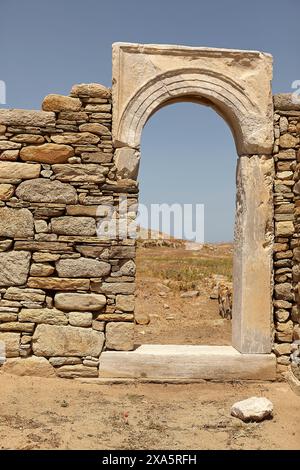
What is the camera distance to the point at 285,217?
19.0ft

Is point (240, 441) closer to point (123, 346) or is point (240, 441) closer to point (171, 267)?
point (123, 346)

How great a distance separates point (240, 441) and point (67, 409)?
171 centimetres

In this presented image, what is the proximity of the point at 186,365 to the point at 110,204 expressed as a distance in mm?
2084

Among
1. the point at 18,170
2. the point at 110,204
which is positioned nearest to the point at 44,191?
the point at 18,170

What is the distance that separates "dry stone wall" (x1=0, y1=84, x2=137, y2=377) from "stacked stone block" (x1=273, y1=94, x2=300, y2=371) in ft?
5.79

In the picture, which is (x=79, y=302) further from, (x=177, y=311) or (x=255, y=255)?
(x=177, y=311)

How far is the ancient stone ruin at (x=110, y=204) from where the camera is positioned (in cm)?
554

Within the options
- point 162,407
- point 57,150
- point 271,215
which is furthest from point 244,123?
point 162,407

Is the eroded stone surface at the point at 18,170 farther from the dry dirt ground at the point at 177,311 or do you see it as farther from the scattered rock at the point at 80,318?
the dry dirt ground at the point at 177,311

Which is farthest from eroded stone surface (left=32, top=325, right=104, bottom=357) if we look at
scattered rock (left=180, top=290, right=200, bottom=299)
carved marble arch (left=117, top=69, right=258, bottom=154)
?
scattered rock (left=180, top=290, right=200, bottom=299)

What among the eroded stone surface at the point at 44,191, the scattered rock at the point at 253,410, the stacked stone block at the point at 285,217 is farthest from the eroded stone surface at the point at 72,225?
the scattered rock at the point at 253,410

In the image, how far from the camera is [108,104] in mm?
5656

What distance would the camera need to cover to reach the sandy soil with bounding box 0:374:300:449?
399 cm

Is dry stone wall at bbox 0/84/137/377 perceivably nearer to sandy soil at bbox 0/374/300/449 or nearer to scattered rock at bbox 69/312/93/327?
scattered rock at bbox 69/312/93/327
